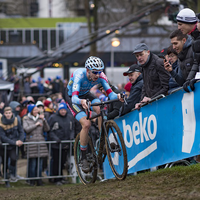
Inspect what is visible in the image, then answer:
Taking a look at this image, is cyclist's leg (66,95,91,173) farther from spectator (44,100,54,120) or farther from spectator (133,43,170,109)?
spectator (44,100,54,120)

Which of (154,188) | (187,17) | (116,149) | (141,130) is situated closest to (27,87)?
(141,130)

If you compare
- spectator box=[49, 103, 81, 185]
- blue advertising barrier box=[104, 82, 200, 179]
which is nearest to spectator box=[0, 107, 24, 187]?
spectator box=[49, 103, 81, 185]

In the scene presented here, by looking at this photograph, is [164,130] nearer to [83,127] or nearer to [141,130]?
[141,130]

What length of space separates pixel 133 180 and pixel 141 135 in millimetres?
1418

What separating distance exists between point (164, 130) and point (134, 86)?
1814 mm

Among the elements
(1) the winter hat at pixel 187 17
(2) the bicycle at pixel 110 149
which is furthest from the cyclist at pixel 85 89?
(1) the winter hat at pixel 187 17

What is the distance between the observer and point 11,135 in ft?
40.0

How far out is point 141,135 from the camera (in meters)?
8.51

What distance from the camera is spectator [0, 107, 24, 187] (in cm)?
1205

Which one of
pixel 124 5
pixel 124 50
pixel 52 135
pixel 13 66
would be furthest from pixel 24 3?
pixel 52 135

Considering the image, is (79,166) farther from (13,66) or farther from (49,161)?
(13,66)

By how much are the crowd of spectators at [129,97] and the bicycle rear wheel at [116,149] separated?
886 millimetres

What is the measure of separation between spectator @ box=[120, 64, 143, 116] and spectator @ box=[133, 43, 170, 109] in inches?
24.0

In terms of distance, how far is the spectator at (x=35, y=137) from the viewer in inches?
488
